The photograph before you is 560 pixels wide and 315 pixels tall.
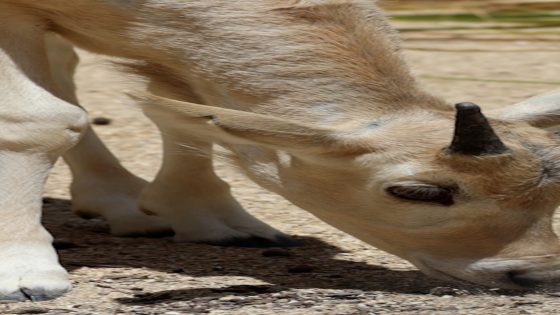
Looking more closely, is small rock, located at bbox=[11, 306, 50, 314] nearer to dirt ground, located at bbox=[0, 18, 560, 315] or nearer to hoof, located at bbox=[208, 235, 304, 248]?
dirt ground, located at bbox=[0, 18, 560, 315]

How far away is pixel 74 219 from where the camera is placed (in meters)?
7.34

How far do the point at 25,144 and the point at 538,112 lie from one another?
5.96ft

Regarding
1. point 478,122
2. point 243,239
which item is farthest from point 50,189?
point 478,122

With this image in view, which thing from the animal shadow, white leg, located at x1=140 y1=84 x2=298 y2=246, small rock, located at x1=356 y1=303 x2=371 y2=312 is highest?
white leg, located at x1=140 y1=84 x2=298 y2=246

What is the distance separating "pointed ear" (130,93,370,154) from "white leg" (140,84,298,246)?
1477 millimetres

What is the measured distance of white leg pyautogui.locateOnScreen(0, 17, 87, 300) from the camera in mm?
5723

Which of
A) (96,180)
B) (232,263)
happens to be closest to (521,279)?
(232,263)

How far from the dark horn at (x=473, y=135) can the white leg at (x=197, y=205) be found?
1680mm

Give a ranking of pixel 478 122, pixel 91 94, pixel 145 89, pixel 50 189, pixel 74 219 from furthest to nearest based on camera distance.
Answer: pixel 91 94 < pixel 50 189 < pixel 74 219 < pixel 145 89 < pixel 478 122

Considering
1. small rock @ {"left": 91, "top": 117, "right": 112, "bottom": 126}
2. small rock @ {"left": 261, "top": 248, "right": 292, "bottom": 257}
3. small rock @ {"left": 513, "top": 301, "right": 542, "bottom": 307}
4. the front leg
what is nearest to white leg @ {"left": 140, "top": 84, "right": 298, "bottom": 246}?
the front leg

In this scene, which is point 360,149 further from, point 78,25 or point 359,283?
point 78,25

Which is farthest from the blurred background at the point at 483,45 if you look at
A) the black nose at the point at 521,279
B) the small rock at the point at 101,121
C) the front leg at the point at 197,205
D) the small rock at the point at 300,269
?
the black nose at the point at 521,279

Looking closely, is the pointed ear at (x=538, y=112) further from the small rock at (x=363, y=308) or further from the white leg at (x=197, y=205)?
the white leg at (x=197, y=205)

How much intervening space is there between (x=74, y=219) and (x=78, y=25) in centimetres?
168
